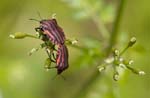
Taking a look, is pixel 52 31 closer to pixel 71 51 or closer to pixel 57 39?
pixel 57 39

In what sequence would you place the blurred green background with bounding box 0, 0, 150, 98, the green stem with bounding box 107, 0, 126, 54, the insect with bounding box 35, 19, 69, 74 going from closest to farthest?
the insect with bounding box 35, 19, 69, 74 < the green stem with bounding box 107, 0, 126, 54 < the blurred green background with bounding box 0, 0, 150, 98

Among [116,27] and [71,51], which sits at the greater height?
[116,27]

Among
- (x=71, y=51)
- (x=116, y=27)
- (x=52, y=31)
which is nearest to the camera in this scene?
(x=52, y=31)

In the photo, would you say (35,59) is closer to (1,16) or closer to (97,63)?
(1,16)

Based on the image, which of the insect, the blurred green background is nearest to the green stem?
the blurred green background

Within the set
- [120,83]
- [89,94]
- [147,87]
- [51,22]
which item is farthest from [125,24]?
[51,22]

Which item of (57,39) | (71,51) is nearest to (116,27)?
(57,39)

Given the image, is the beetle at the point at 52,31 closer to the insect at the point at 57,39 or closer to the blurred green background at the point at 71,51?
the insect at the point at 57,39

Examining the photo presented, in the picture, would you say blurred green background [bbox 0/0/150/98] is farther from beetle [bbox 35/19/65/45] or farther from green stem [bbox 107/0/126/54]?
beetle [bbox 35/19/65/45]

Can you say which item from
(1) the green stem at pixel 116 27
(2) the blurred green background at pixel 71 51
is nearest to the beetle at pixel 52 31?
(1) the green stem at pixel 116 27
